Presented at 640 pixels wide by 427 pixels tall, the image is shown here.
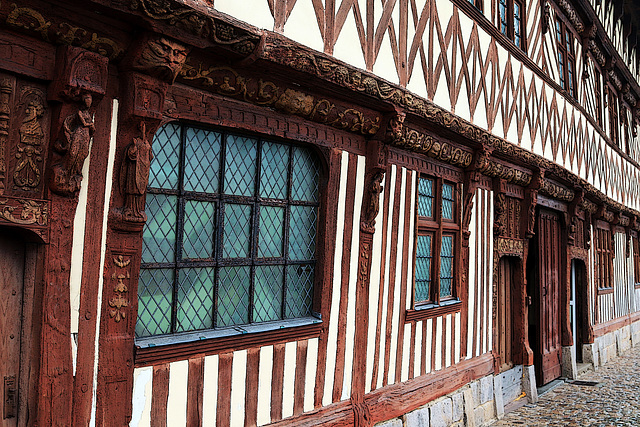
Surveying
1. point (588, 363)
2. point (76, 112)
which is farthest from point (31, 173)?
point (588, 363)

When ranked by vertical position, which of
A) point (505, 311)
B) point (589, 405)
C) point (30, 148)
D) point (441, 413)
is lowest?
point (589, 405)

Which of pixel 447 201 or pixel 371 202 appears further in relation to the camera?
pixel 447 201

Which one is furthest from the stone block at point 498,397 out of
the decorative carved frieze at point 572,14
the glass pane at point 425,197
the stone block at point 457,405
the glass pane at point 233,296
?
the decorative carved frieze at point 572,14

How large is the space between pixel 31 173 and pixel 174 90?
0.93 m

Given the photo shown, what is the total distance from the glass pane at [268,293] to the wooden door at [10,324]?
4.88 ft

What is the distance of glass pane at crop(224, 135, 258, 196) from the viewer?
3348mm

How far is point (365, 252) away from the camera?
171 inches

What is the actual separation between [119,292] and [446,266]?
4.09 m

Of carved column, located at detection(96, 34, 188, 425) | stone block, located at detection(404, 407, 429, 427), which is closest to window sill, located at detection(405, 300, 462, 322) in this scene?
stone block, located at detection(404, 407, 429, 427)

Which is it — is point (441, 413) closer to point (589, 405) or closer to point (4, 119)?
point (589, 405)

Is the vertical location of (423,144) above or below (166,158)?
above

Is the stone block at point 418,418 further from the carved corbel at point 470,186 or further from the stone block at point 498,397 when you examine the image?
the carved corbel at point 470,186

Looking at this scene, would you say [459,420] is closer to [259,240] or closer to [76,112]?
[259,240]

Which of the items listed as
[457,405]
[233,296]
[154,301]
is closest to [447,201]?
[457,405]
